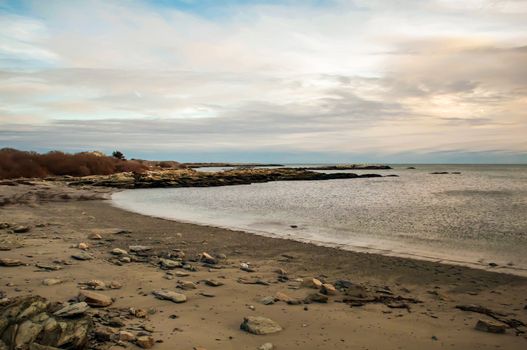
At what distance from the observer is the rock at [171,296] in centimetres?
589

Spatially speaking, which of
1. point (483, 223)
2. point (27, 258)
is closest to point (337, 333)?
point (27, 258)

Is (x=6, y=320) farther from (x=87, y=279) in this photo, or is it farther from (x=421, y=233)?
(x=421, y=233)

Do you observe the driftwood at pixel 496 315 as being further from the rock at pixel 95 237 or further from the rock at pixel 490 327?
the rock at pixel 95 237

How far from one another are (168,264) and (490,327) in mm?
5749

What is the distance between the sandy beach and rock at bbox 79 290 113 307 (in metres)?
0.10

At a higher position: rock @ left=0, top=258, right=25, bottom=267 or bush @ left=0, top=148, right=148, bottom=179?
bush @ left=0, top=148, right=148, bottom=179

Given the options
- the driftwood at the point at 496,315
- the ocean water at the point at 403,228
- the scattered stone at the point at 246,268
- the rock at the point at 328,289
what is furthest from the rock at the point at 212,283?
the ocean water at the point at 403,228

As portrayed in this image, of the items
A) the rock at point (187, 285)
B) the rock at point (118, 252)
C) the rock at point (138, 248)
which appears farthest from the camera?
the rock at point (138, 248)

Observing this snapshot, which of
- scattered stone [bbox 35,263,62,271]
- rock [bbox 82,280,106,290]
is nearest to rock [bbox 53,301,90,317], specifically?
rock [bbox 82,280,106,290]

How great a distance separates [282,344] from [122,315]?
210 cm

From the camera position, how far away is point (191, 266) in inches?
327

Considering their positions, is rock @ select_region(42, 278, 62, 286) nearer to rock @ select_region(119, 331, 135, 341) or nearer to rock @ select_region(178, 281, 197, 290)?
rock @ select_region(178, 281, 197, 290)

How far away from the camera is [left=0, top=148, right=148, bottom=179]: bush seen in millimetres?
42906

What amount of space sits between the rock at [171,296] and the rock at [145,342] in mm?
1514
